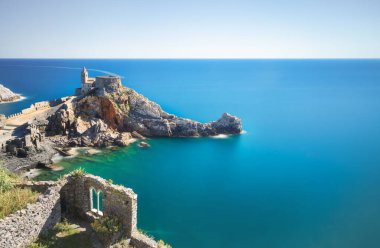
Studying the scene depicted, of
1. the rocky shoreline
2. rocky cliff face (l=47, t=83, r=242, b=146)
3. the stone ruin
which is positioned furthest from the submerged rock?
the stone ruin

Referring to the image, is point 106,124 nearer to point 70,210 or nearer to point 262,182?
point 262,182

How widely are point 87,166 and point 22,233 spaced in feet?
95.5

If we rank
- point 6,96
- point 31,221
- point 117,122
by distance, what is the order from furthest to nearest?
point 6,96 → point 117,122 → point 31,221

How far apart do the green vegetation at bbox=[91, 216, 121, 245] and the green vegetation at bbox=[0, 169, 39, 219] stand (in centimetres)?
383

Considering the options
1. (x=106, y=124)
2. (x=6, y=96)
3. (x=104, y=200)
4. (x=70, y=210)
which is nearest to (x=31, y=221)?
(x=70, y=210)

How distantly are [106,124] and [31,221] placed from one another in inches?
1677

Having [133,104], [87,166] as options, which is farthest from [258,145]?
[87,166]

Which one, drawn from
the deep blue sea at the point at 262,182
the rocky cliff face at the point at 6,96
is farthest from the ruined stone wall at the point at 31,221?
the rocky cliff face at the point at 6,96

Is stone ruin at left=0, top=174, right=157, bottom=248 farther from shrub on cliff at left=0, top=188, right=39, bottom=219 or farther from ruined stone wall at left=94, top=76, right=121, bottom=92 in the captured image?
ruined stone wall at left=94, top=76, right=121, bottom=92

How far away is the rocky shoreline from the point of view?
51.4 metres

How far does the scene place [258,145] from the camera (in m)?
58.9

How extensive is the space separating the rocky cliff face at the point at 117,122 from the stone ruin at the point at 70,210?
1341 inches

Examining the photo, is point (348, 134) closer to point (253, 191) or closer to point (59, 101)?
point (253, 191)

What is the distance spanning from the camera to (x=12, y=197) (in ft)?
55.4
